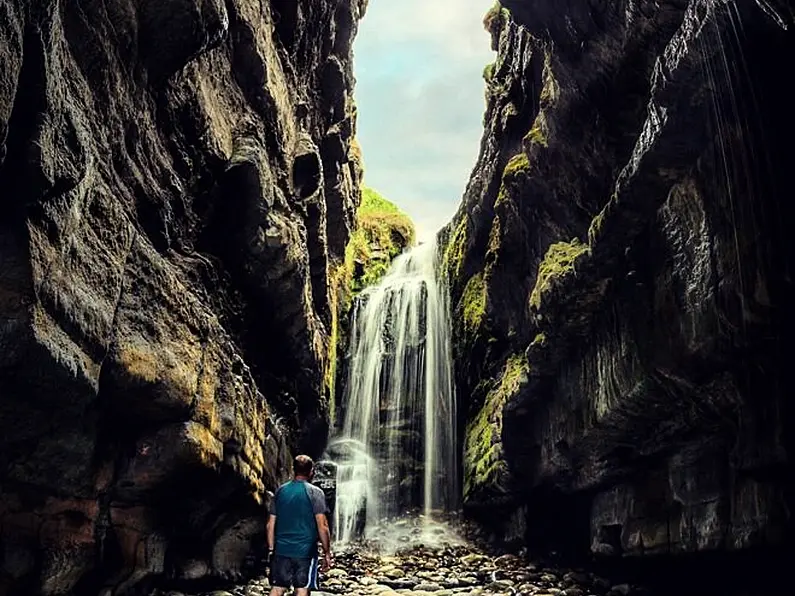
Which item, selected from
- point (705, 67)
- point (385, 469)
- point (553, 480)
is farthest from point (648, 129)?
point (385, 469)

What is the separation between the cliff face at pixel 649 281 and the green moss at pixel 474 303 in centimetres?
377

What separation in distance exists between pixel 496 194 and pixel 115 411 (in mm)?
14558

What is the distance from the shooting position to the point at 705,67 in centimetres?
650

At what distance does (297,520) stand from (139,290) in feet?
12.0

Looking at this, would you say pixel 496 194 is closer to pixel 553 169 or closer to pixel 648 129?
pixel 553 169

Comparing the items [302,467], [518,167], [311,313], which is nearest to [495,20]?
[518,167]

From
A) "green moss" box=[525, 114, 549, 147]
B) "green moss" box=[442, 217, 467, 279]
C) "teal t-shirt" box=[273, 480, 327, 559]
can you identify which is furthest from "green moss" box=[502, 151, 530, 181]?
"teal t-shirt" box=[273, 480, 327, 559]

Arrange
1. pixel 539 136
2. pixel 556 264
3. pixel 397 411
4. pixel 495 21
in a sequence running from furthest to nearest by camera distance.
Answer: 1. pixel 495 21
2. pixel 397 411
3. pixel 539 136
4. pixel 556 264

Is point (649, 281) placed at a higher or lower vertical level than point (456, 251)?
lower

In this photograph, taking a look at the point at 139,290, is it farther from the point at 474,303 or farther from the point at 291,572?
the point at 474,303

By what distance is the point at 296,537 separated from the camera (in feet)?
22.0

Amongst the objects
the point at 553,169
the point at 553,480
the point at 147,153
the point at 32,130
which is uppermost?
the point at 553,169

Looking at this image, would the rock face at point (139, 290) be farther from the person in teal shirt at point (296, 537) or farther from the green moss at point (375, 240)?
the green moss at point (375, 240)

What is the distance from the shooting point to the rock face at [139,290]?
5.78 metres
